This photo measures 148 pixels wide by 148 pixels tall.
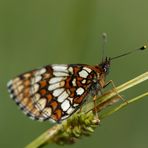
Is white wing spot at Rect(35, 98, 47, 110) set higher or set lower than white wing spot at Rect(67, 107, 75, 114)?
higher

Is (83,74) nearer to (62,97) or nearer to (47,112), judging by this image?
(62,97)

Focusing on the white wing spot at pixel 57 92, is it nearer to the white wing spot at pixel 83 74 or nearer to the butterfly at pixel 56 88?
the butterfly at pixel 56 88

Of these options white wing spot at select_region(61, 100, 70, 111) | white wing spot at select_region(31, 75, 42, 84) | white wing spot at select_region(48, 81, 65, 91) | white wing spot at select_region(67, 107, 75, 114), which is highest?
white wing spot at select_region(31, 75, 42, 84)

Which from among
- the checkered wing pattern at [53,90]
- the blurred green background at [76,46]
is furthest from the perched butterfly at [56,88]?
the blurred green background at [76,46]

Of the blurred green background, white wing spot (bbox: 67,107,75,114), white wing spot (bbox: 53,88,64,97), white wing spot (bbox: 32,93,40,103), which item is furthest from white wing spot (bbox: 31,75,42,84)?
A: the blurred green background

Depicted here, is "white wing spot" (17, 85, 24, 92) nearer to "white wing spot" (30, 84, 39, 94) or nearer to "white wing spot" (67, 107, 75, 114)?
"white wing spot" (30, 84, 39, 94)

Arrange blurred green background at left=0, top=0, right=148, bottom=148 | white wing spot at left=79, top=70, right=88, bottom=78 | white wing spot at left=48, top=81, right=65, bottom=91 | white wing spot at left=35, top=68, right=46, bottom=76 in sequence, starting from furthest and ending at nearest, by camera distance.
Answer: blurred green background at left=0, top=0, right=148, bottom=148
white wing spot at left=79, top=70, right=88, bottom=78
white wing spot at left=48, top=81, right=65, bottom=91
white wing spot at left=35, top=68, right=46, bottom=76

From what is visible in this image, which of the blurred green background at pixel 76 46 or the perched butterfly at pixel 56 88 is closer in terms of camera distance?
the perched butterfly at pixel 56 88

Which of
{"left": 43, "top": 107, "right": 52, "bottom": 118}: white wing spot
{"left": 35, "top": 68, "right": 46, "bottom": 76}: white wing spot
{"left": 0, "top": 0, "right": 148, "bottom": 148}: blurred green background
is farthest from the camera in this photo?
{"left": 0, "top": 0, "right": 148, "bottom": 148}: blurred green background
